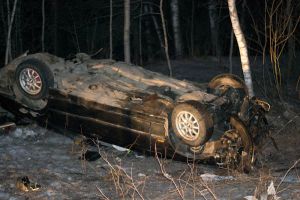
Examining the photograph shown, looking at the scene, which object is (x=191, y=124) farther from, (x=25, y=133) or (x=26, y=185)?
(x=25, y=133)

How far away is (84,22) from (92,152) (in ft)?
43.9

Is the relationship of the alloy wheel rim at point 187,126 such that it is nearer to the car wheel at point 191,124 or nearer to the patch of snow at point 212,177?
the car wheel at point 191,124

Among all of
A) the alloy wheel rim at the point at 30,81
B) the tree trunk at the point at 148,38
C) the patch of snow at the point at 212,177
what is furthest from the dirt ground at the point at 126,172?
the tree trunk at the point at 148,38

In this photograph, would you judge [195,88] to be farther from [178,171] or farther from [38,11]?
[38,11]

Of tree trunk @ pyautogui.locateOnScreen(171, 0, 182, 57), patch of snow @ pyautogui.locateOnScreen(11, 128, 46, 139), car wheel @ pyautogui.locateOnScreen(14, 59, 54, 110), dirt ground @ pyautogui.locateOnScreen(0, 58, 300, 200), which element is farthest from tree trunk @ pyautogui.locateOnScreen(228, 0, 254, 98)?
tree trunk @ pyautogui.locateOnScreen(171, 0, 182, 57)

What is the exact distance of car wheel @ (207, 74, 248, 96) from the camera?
23.6 feet

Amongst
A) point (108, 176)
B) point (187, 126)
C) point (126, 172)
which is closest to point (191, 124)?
point (187, 126)

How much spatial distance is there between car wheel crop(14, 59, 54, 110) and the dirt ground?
64 cm

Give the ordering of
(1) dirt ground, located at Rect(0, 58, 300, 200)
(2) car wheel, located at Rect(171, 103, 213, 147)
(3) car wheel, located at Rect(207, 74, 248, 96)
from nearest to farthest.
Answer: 1. (1) dirt ground, located at Rect(0, 58, 300, 200)
2. (2) car wheel, located at Rect(171, 103, 213, 147)
3. (3) car wheel, located at Rect(207, 74, 248, 96)

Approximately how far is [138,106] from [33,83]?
1.96 metres

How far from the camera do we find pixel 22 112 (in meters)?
7.93

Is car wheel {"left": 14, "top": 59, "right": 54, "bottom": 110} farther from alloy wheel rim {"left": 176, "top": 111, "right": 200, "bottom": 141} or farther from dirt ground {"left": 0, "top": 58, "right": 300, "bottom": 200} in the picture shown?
alloy wheel rim {"left": 176, "top": 111, "right": 200, "bottom": 141}

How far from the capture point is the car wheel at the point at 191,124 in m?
6.05

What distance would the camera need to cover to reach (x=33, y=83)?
24.8 feet
